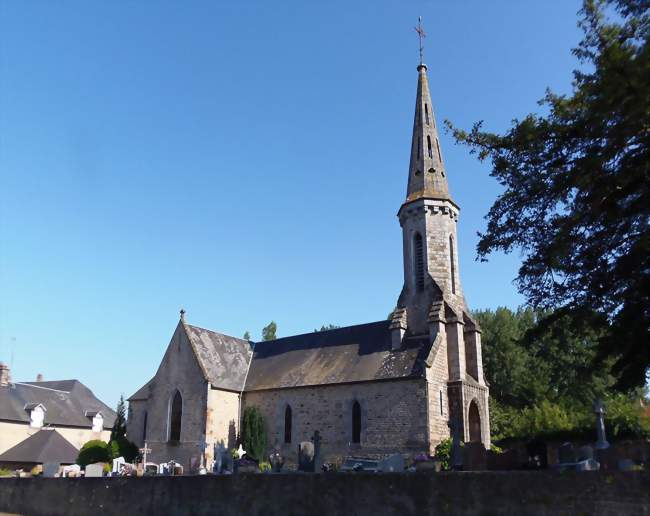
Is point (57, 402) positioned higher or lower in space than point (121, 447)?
higher

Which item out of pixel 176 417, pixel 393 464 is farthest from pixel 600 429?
pixel 176 417

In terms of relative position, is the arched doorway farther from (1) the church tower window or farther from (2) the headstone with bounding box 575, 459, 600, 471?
(1) the church tower window

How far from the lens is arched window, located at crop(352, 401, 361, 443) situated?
27734 millimetres

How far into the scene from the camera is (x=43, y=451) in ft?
122

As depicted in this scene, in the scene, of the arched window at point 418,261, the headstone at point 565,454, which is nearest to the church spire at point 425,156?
the arched window at point 418,261

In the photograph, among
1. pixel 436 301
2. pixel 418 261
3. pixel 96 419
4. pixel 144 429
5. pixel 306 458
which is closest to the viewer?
pixel 306 458

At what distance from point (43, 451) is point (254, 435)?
15965 mm

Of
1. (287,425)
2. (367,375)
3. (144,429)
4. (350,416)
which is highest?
(367,375)

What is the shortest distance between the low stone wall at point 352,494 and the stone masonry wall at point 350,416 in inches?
385

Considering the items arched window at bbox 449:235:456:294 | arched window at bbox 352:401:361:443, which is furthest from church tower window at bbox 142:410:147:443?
arched window at bbox 449:235:456:294

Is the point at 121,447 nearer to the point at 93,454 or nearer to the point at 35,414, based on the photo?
the point at 93,454

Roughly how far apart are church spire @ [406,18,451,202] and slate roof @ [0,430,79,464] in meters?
27.5

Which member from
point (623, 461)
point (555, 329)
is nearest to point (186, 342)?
point (555, 329)

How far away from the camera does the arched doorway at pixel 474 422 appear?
1087 inches
